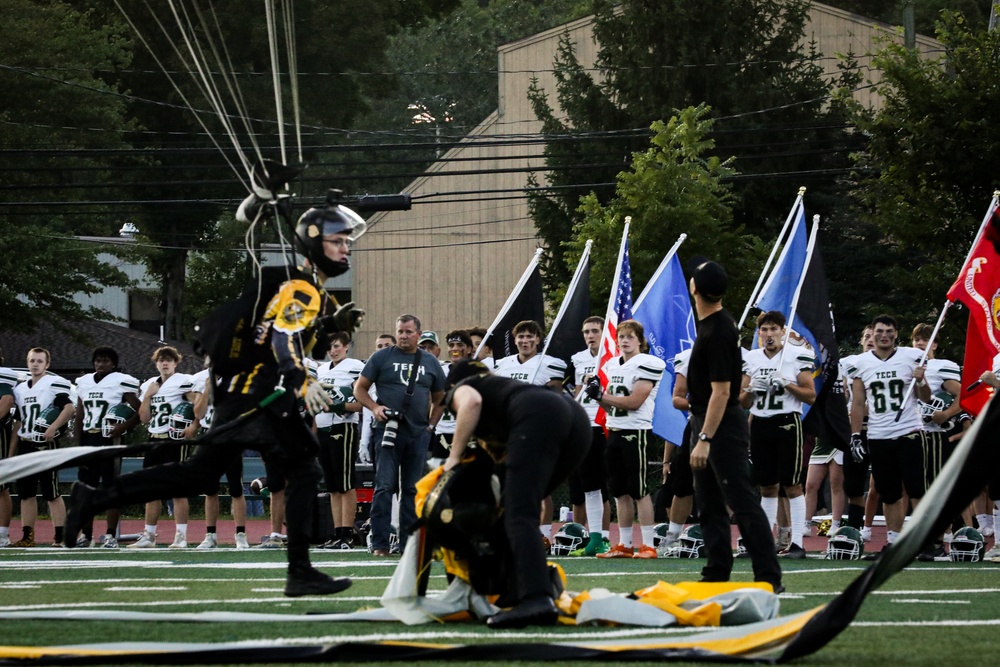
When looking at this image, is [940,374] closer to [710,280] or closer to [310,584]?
[710,280]

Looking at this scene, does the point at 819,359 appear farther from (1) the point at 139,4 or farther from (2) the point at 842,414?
(1) the point at 139,4

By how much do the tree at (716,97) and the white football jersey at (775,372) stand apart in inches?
786

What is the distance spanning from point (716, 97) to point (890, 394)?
73.5 ft

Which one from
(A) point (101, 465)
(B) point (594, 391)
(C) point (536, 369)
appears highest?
(C) point (536, 369)

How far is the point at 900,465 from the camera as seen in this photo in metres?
14.4

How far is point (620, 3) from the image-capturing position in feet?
124

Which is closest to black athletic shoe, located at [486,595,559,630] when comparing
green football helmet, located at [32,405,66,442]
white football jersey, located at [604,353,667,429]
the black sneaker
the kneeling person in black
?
the kneeling person in black

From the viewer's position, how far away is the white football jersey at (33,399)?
675 inches

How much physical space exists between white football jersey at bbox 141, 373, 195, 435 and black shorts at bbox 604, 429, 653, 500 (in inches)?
189

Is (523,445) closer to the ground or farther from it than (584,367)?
closer to the ground

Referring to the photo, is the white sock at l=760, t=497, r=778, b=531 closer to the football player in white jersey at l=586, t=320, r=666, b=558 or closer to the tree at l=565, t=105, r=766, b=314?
the football player in white jersey at l=586, t=320, r=666, b=558

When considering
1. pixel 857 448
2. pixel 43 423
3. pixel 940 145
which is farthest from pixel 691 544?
pixel 940 145

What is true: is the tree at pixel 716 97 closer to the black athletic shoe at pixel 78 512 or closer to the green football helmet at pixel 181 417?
the green football helmet at pixel 181 417

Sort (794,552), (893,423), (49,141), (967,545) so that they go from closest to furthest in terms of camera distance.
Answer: (967,545) → (794,552) → (893,423) → (49,141)
